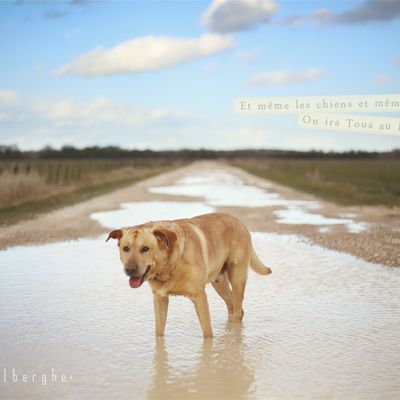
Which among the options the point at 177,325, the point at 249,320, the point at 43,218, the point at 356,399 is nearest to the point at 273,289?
the point at 249,320

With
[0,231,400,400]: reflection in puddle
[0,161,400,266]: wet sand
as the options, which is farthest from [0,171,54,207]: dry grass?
[0,231,400,400]: reflection in puddle

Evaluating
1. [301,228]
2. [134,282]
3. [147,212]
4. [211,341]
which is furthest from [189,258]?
[147,212]

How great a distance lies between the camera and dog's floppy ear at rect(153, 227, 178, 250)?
15.8 ft

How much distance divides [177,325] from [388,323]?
2.04m

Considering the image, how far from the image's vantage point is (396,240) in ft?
38.6

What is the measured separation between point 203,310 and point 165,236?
845 millimetres

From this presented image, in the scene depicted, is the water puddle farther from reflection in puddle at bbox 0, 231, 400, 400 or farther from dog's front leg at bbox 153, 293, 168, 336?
dog's front leg at bbox 153, 293, 168, 336

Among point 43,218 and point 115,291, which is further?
point 43,218

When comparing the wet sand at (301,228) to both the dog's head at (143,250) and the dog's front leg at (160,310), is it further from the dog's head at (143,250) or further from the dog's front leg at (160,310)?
the dog's head at (143,250)

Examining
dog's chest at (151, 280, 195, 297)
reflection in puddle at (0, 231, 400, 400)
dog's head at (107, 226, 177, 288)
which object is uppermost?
dog's head at (107, 226, 177, 288)

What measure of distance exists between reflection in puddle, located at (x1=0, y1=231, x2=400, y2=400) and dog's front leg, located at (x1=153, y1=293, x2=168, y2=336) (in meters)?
0.10

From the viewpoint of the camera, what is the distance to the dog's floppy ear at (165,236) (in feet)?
15.8

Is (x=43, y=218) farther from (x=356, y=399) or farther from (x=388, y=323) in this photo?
(x=356, y=399)

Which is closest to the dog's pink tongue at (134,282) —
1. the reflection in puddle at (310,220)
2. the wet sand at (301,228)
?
the wet sand at (301,228)
